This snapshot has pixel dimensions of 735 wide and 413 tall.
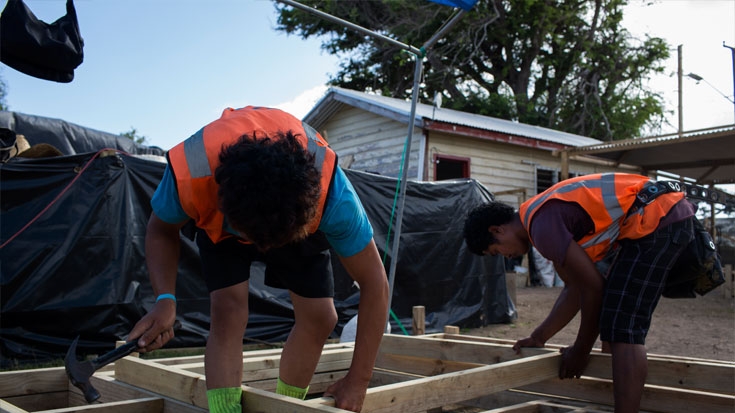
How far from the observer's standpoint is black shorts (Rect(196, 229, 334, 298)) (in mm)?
2137

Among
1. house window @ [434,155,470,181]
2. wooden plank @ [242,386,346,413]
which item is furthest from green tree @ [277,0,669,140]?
wooden plank @ [242,386,346,413]

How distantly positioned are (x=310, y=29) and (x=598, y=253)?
25.6m

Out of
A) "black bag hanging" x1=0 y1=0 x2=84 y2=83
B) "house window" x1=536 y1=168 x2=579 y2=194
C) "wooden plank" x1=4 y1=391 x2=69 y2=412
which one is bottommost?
"wooden plank" x1=4 y1=391 x2=69 y2=412

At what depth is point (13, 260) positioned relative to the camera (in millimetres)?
4832

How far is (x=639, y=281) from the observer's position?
2.62m

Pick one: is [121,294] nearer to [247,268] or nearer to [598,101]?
[247,268]

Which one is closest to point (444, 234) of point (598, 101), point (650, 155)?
point (650, 155)

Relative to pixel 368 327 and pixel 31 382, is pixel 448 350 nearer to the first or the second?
pixel 368 327

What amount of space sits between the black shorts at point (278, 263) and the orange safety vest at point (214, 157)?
0.18 meters

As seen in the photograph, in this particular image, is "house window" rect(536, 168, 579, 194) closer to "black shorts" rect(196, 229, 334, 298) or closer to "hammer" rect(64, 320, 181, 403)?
"black shorts" rect(196, 229, 334, 298)

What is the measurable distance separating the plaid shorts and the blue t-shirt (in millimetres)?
1337

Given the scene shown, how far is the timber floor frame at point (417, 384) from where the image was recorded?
2150mm

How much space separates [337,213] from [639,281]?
1.60 metres

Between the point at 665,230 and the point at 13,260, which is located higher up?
the point at 665,230
